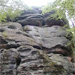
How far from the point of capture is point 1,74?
684 cm

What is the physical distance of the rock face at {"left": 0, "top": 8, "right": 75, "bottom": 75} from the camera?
24.1 ft

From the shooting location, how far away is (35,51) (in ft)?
28.8

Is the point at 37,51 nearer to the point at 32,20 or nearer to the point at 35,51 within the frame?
the point at 35,51

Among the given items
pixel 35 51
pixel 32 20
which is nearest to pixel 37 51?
pixel 35 51

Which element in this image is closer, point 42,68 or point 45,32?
point 42,68

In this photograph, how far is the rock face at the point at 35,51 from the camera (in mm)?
7355

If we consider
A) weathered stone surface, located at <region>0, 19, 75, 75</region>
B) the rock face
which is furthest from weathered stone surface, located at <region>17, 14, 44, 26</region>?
weathered stone surface, located at <region>0, 19, 75, 75</region>

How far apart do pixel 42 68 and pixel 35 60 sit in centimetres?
86

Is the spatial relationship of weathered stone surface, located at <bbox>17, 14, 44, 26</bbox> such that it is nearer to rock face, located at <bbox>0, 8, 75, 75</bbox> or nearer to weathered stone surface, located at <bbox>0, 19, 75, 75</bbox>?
rock face, located at <bbox>0, 8, 75, 75</bbox>

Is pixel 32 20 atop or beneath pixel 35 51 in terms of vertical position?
atop

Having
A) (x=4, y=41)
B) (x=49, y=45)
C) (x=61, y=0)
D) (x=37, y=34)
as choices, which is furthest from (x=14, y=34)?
(x=61, y=0)

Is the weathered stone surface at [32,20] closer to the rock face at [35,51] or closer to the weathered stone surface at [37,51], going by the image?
the rock face at [35,51]

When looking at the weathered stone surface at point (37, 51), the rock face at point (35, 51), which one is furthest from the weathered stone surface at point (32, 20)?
the weathered stone surface at point (37, 51)

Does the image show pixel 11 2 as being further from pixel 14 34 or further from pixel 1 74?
pixel 1 74
